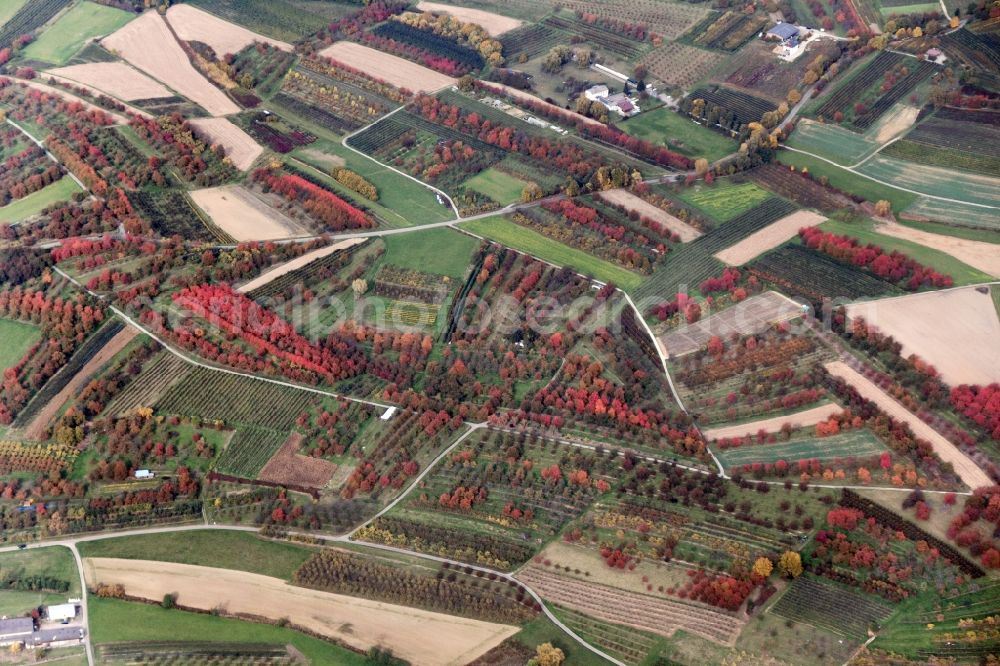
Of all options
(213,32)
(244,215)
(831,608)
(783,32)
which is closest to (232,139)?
(244,215)

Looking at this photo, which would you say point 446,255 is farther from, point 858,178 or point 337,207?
point 858,178

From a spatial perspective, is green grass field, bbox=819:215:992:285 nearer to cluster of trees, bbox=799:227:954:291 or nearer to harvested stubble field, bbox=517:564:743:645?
cluster of trees, bbox=799:227:954:291

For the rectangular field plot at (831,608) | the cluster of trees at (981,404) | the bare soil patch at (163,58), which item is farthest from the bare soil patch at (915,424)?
the bare soil patch at (163,58)

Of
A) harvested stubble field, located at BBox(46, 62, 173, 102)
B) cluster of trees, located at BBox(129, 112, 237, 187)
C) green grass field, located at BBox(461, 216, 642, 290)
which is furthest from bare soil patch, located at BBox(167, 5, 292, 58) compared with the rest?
green grass field, located at BBox(461, 216, 642, 290)

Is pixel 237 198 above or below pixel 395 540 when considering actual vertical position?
above

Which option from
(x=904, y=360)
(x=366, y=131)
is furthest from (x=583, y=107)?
(x=904, y=360)

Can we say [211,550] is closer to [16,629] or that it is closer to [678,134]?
[16,629]

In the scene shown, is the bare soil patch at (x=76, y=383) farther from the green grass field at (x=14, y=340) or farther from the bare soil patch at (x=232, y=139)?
the bare soil patch at (x=232, y=139)
